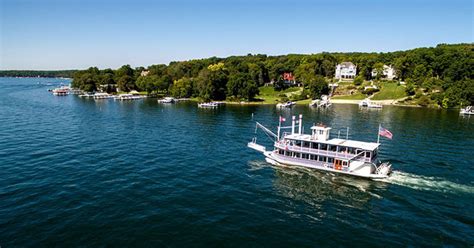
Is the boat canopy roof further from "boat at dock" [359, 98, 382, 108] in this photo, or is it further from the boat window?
"boat at dock" [359, 98, 382, 108]

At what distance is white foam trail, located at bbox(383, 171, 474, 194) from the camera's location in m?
57.8

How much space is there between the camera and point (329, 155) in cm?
6738

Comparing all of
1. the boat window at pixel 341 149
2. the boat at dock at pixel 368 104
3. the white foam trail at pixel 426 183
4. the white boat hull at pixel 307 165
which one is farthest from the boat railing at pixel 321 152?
the boat at dock at pixel 368 104

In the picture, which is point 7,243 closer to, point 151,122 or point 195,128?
point 195,128

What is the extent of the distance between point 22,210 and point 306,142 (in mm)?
53113

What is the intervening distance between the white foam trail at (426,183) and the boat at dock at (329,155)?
7.12 ft

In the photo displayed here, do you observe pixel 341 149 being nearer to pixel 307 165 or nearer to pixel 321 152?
pixel 321 152

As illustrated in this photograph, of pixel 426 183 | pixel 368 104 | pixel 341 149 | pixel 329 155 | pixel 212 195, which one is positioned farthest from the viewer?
pixel 368 104

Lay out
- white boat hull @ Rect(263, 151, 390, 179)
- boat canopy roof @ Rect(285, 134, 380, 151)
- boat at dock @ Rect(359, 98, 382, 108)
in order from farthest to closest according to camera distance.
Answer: boat at dock @ Rect(359, 98, 382, 108), boat canopy roof @ Rect(285, 134, 380, 151), white boat hull @ Rect(263, 151, 390, 179)

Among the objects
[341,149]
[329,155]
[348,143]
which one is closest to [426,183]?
[348,143]

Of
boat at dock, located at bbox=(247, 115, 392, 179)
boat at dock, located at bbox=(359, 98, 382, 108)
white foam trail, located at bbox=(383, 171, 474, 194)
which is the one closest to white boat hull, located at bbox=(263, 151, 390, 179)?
boat at dock, located at bbox=(247, 115, 392, 179)

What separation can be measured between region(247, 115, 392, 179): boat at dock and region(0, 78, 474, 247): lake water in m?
2.44

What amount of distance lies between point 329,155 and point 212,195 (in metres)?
27.1

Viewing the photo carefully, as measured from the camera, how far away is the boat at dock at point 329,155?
64375mm
